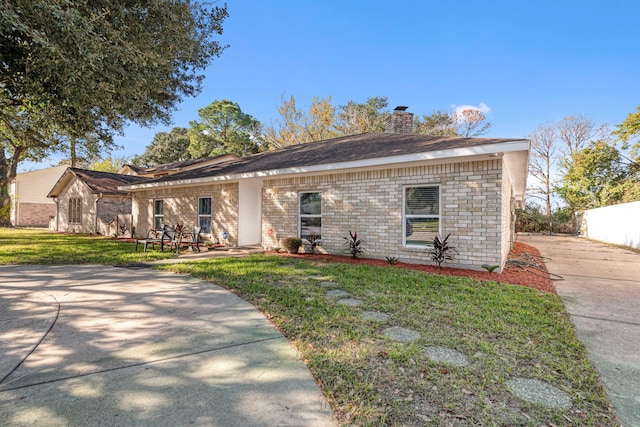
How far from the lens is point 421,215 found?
8.08 meters

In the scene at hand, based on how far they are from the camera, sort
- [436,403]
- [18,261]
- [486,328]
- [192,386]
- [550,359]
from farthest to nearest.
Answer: [18,261] → [486,328] → [550,359] → [192,386] → [436,403]

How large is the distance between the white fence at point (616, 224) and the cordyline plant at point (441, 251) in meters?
12.5

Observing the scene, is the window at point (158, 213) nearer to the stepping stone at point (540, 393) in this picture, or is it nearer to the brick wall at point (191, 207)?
the brick wall at point (191, 207)

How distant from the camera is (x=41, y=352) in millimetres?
2961

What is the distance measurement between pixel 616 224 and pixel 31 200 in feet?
149

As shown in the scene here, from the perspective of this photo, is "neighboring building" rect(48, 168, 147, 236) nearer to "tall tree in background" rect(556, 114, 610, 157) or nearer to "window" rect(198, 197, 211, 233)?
"window" rect(198, 197, 211, 233)

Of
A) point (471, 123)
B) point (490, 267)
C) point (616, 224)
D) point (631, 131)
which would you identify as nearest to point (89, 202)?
point (490, 267)

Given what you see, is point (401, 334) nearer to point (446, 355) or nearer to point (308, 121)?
point (446, 355)

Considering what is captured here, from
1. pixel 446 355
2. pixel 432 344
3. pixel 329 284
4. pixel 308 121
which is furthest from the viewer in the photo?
pixel 308 121

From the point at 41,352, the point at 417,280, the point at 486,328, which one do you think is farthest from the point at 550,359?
the point at 41,352

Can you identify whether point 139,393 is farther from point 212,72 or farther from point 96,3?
point 212,72

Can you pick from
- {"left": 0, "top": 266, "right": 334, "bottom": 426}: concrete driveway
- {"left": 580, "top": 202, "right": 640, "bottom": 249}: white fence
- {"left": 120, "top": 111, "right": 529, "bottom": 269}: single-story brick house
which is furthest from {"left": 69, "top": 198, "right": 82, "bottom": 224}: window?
{"left": 580, "top": 202, "right": 640, "bottom": 249}: white fence

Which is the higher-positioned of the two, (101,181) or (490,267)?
(101,181)

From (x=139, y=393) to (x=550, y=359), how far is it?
3.54 meters
